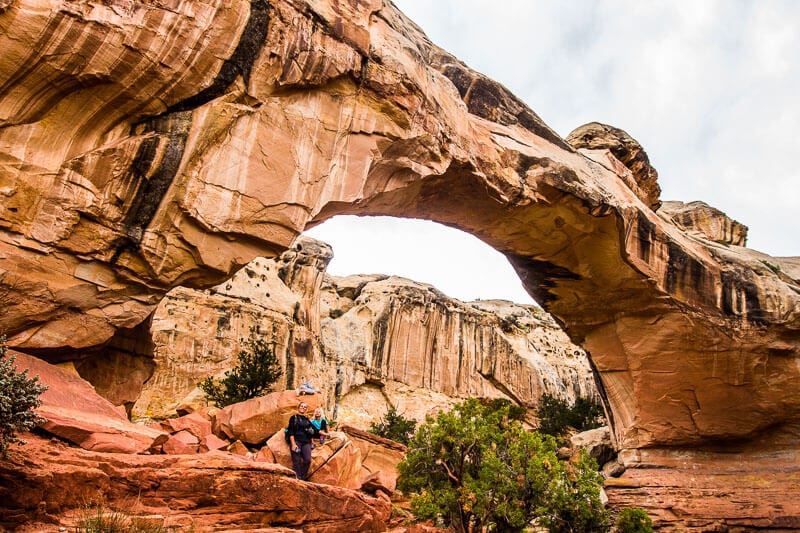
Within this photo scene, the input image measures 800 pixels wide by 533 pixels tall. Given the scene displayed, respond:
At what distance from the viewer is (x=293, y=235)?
10680mm

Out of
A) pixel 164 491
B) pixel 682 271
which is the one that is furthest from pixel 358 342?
pixel 164 491

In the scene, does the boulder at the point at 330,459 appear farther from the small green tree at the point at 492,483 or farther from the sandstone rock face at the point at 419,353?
the sandstone rock face at the point at 419,353

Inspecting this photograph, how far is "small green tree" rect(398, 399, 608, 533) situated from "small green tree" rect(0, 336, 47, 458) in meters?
7.40

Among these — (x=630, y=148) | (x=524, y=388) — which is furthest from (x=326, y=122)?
(x=524, y=388)

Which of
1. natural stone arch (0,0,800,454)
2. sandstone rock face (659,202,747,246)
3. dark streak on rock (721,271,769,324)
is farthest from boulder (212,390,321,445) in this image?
sandstone rock face (659,202,747,246)

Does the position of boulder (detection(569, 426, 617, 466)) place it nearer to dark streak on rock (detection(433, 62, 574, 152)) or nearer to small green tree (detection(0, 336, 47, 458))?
dark streak on rock (detection(433, 62, 574, 152))

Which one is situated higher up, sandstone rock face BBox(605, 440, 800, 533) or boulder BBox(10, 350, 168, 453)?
boulder BBox(10, 350, 168, 453)

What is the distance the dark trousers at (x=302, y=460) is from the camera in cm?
968

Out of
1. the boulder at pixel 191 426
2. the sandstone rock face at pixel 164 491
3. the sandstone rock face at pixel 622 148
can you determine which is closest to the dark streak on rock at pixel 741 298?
the sandstone rock face at pixel 622 148

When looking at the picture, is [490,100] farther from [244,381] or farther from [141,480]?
[244,381]

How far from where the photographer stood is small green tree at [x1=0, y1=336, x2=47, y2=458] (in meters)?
5.79

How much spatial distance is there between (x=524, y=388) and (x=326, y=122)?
122 feet

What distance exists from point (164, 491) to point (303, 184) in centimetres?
604

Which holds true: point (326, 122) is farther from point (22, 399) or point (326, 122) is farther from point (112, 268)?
point (22, 399)
